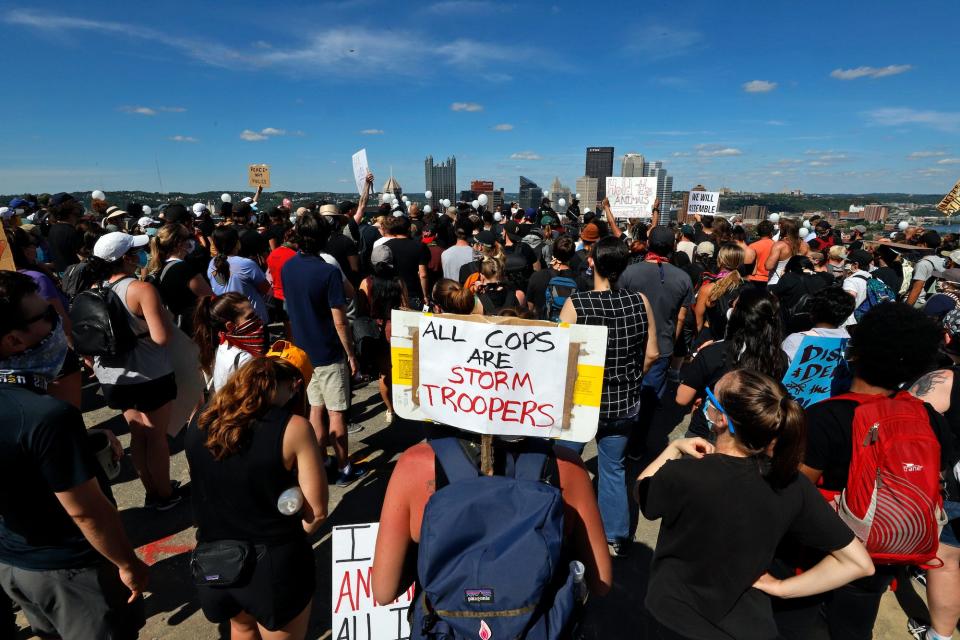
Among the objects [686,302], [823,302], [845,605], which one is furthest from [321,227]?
[845,605]

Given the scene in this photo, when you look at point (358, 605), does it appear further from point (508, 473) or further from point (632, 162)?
point (632, 162)

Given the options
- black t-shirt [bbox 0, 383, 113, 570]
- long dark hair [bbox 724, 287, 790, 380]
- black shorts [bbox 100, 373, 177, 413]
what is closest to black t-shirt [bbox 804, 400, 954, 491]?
long dark hair [bbox 724, 287, 790, 380]

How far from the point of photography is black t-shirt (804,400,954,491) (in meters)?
2.11

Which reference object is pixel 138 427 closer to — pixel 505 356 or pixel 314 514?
pixel 314 514

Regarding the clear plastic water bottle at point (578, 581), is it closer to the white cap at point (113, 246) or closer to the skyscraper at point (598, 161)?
the white cap at point (113, 246)

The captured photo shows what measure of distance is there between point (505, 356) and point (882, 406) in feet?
5.61

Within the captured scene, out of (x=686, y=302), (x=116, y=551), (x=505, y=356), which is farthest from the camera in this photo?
(x=686, y=302)

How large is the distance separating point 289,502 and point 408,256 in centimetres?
416

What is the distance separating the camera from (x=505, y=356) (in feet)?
5.57

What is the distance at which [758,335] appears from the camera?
2965mm

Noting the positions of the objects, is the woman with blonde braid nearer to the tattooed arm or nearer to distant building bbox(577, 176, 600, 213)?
the tattooed arm

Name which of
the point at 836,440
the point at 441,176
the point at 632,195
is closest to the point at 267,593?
the point at 836,440

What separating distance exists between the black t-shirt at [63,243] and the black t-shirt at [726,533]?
880cm

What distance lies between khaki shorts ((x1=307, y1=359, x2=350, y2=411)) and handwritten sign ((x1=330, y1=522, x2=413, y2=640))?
190 centimetres
